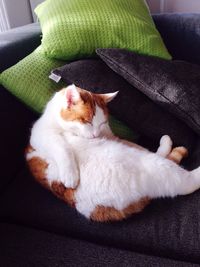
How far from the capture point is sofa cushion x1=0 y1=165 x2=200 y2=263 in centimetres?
81

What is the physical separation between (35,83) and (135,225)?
1.96ft

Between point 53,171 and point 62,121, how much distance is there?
0.57ft

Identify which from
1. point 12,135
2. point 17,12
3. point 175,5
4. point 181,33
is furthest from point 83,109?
point 175,5

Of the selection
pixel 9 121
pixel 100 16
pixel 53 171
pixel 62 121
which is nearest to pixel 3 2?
pixel 100 16

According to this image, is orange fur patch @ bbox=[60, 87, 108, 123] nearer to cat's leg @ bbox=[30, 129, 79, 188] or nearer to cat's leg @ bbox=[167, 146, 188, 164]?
cat's leg @ bbox=[30, 129, 79, 188]

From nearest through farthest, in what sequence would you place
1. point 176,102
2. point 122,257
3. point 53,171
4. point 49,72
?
1. point 122,257
2. point 53,171
3. point 176,102
4. point 49,72

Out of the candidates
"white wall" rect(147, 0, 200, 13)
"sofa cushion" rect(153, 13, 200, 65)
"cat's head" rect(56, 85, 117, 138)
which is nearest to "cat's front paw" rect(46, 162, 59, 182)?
"cat's head" rect(56, 85, 117, 138)

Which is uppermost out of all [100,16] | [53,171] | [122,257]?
[100,16]

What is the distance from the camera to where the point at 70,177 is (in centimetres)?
84

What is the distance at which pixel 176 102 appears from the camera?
3.30 feet

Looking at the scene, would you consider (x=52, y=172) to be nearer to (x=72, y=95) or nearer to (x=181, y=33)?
(x=72, y=95)

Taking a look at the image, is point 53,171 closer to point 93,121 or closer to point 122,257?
point 93,121

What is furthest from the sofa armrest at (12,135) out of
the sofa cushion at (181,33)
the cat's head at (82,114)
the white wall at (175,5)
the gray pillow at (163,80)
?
the white wall at (175,5)

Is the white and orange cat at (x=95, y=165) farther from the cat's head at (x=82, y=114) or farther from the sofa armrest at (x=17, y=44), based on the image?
the sofa armrest at (x=17, y=44)
